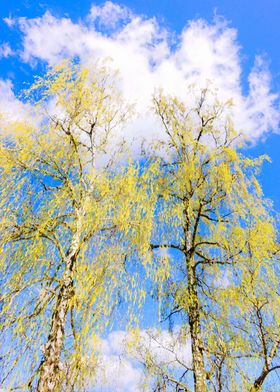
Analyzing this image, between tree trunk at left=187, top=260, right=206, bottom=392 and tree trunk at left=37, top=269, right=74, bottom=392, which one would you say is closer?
tree trunk at left=37, top=269, right=74, bottom=392

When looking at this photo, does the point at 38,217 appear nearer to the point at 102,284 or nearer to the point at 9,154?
the point at 9,154

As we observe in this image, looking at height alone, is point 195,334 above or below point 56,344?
above

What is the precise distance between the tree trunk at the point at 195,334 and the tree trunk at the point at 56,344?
2449 mm

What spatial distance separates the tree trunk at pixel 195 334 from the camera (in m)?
4.88

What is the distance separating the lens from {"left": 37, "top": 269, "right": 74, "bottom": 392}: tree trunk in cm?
304

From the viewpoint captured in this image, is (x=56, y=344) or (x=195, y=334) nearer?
(x=56, y=344)

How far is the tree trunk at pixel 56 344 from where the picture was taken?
304 centimetres

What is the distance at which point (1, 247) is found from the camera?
11.7 feet

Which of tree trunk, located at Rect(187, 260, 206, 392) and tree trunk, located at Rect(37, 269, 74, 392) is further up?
tree trunk, located at Rect(187, 260, 206, 392)

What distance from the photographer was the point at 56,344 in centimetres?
327

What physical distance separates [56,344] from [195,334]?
2.59 m

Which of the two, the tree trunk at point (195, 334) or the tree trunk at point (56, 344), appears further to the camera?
the tree trunk at point (195, 334)

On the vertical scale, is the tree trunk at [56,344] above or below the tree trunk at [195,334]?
below

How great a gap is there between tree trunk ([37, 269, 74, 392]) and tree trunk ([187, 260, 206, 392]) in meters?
2.45
